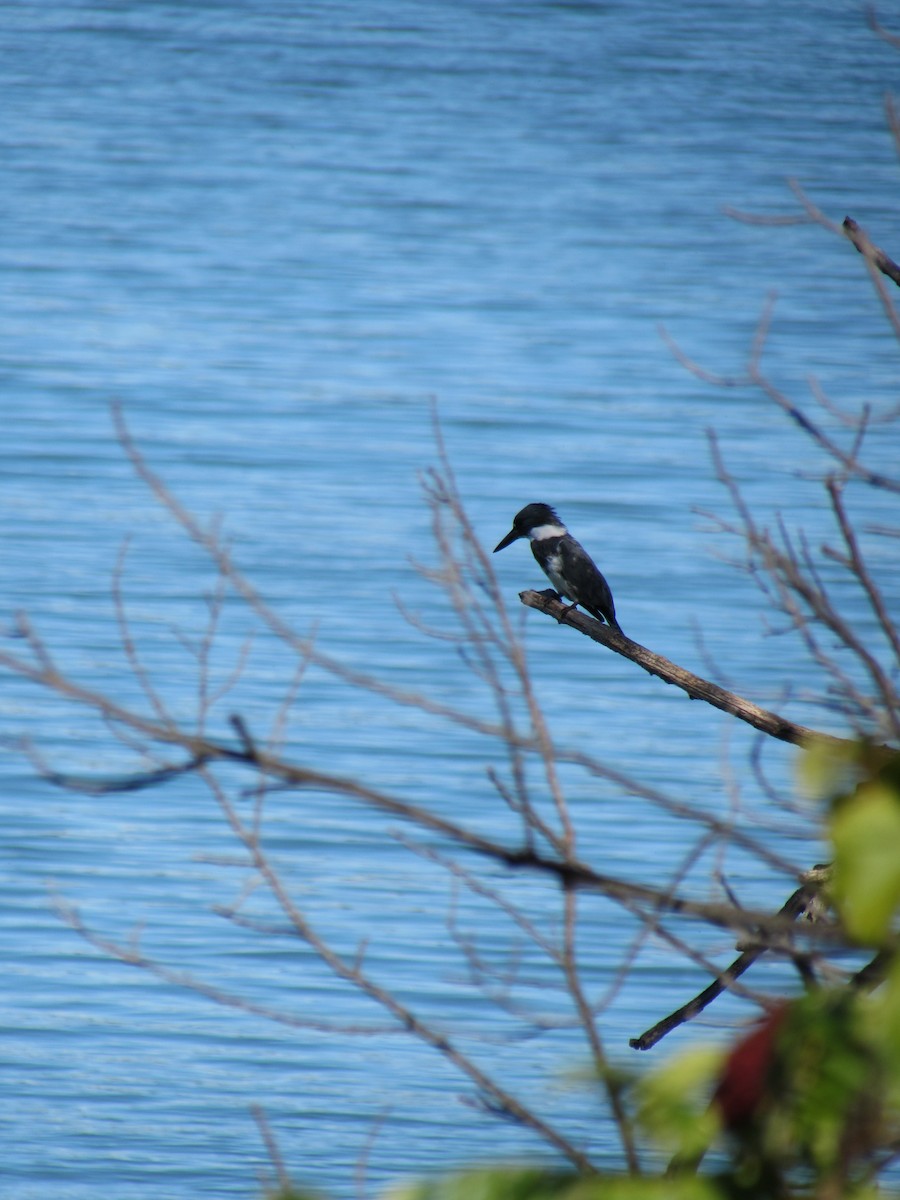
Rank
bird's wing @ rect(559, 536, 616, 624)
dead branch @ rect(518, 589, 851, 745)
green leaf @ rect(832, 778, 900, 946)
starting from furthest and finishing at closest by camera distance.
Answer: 1. bird's wing @ rect(559, 536, 616, 624)
2. dead branch @ rect(518, 589, 851, 745)
3. green leaf @ rect(832, 778, 900, 946)

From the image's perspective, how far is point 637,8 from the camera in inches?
784

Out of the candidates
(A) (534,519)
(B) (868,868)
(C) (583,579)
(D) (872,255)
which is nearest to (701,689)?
(D) (872,255)

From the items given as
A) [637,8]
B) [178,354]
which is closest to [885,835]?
[178,354]

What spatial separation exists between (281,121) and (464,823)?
51.7 feet

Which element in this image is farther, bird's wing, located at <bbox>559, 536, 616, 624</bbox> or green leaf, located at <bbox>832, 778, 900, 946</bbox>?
bird's wing, located at <bbox>559, 536, 616, 624</bbox>

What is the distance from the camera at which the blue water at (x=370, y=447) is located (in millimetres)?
4852

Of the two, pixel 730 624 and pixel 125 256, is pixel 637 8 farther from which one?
pixel 730 624

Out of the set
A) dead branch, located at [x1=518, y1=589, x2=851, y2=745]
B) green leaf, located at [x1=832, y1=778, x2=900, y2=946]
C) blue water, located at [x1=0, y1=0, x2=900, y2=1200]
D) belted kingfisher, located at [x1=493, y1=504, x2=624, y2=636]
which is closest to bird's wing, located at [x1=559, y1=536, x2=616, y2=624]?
belted kingfisher, located at [x1=493, y1=504, x2=624, y2=636]

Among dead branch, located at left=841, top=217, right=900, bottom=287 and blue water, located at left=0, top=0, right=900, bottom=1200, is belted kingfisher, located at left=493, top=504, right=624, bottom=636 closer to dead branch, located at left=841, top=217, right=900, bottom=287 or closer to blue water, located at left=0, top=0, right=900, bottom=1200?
blue water, located at left=0, top=0, right=900, bottom=1200

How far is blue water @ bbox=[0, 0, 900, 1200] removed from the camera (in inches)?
191

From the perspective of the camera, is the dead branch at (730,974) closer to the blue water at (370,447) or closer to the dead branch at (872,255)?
the blue water at (370,447)

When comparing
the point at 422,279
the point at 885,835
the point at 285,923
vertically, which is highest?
the point at 885,835

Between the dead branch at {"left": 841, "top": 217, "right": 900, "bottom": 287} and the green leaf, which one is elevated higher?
the green leaf

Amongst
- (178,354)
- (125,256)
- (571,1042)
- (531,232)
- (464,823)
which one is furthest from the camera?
(531,232)
